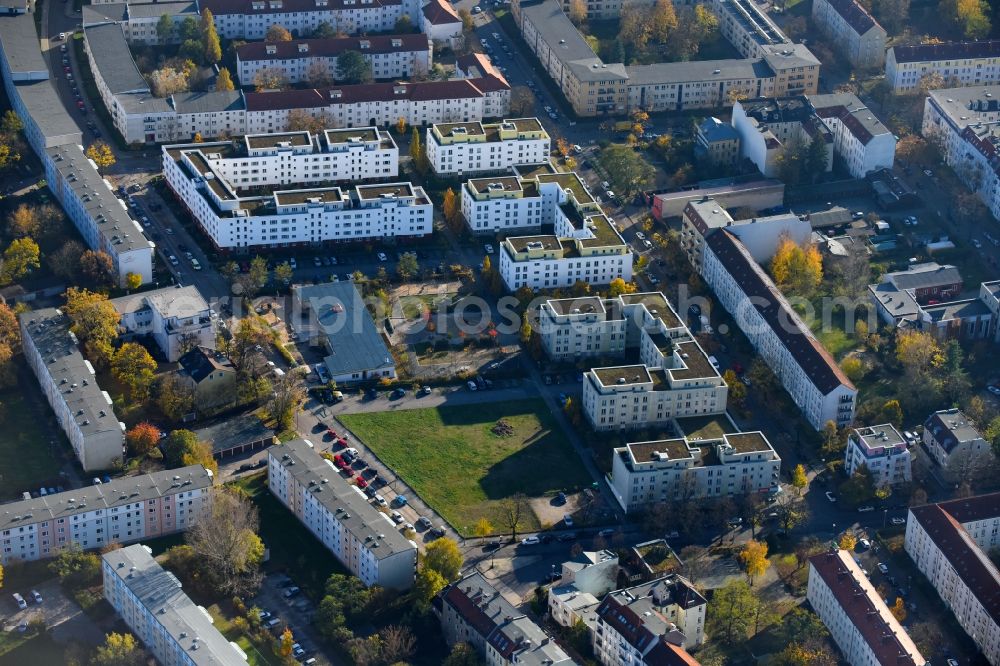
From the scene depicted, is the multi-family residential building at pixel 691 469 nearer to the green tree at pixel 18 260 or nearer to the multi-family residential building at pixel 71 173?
the multi-family residential building at pixel 71 173

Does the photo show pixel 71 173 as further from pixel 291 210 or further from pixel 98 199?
pixel 291 210

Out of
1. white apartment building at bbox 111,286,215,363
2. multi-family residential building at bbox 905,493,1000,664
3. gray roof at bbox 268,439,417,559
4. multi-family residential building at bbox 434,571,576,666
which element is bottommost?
multi-family residential building at bbox 905,493,1000,664

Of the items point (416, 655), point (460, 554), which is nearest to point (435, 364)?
point (460, 554)

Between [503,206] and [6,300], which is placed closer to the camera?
[6,300]

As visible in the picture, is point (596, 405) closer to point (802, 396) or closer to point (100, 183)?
point (802, 396)

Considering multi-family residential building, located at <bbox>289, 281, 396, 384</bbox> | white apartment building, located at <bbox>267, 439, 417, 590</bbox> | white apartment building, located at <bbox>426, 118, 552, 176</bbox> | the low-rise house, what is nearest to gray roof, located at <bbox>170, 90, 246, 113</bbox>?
white apartment building, located at <bbox>426, 118, 552, 176</bbox>

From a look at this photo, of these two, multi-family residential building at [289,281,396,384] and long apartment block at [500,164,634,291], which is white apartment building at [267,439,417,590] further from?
long apartment block at [500,164,634,291]

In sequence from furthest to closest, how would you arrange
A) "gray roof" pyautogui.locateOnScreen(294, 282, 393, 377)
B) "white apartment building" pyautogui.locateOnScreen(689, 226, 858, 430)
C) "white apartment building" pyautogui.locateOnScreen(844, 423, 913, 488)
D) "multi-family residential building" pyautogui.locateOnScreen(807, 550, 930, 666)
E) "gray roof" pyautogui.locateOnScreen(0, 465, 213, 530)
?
"gray roof" pyautogui.locateOnScreen(294, 282, 393, 377), "white apartment building" pyautogui.locateOnScreen(689, 226, 858, 430), "white apartment building" pyautogui.locateOnScreen(844, 423, 913, 488), "gray roof" pyautogui.locateOnScreen(0, 465, 213, 530), "multi-family residential building" pyautogui.locateOnScreen(807, 550, 930, 666)

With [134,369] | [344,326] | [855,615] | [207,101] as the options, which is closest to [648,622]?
[855,615]
